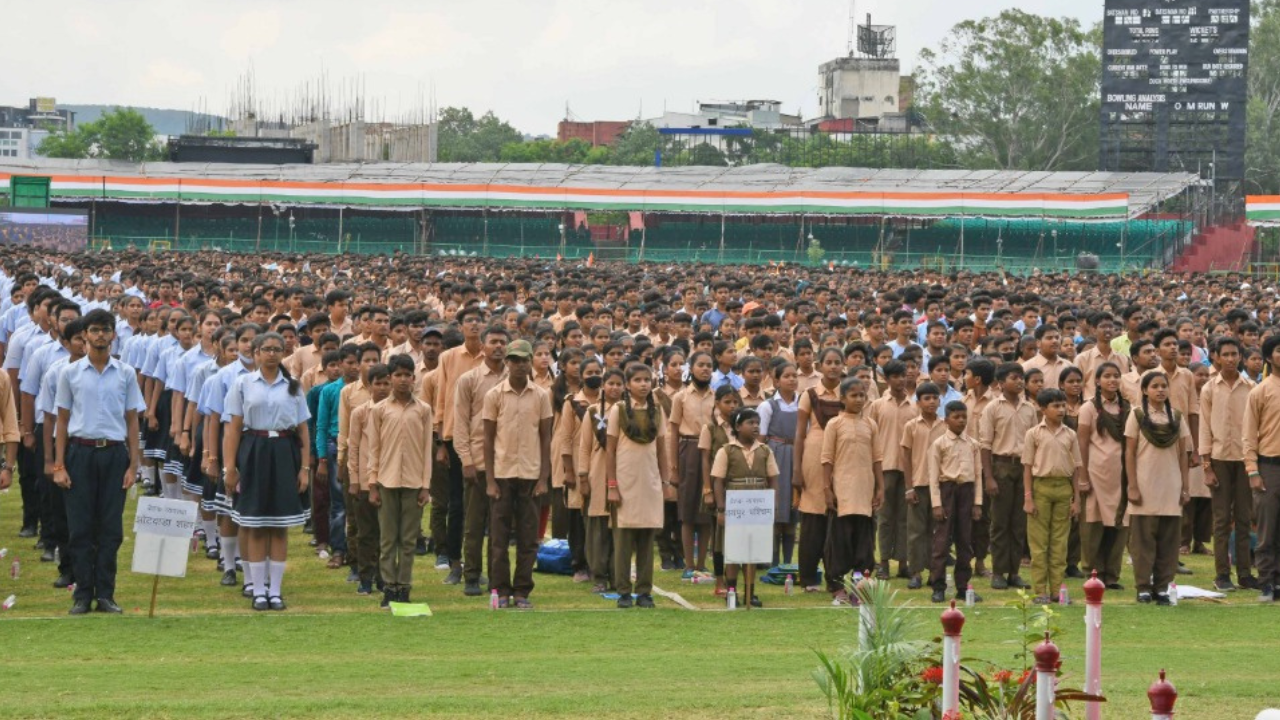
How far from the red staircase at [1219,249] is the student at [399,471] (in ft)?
186

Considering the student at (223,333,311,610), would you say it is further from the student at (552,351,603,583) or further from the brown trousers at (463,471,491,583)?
the student at (552,351,603,583)

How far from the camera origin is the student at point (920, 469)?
14.1 metres

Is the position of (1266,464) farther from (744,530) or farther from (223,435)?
(223,435)

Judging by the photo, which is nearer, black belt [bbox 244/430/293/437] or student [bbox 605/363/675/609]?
black belt [bbox 244/430/293/437]

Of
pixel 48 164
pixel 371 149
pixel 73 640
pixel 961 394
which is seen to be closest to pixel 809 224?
pixel 48 164

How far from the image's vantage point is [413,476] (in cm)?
1277

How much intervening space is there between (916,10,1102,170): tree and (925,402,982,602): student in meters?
91.0

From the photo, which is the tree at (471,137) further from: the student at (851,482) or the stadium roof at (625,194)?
the student at (851,482)

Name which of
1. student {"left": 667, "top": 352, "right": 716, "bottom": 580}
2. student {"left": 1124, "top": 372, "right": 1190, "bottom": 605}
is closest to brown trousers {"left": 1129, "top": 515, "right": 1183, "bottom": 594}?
student {"left": 1124, "top": 372, "right": 1190, "bottom": 605}

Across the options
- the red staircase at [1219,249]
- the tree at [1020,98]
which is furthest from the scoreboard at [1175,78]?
the tree at [1020,98]

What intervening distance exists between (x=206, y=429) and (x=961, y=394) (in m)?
6.10

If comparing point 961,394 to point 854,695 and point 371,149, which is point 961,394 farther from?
point 371,149

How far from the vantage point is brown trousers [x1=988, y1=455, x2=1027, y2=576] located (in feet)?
47.2

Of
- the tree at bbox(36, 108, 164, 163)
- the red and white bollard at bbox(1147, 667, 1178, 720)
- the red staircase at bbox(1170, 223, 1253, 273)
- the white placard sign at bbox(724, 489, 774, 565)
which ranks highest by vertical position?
the tree at bbox(36, 108, 164, 163)
